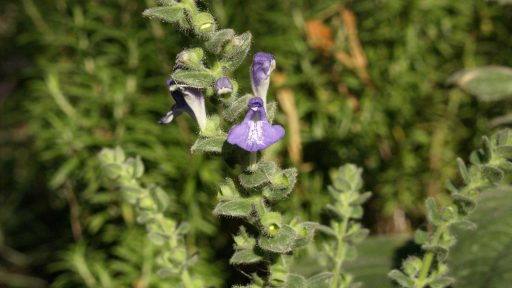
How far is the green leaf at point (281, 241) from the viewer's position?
1.00m

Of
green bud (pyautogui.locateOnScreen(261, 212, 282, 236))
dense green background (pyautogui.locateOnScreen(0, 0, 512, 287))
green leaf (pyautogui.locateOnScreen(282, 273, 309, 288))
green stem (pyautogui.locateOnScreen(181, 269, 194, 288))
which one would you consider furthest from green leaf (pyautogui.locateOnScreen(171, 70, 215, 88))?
dense green background (pyautogui.locateOnScreen(0, 0, 512, 287))

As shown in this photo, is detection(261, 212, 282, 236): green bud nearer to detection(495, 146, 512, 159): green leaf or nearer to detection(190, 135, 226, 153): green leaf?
detection(190, 135, 226, 153): green leaf

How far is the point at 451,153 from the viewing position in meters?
2.23

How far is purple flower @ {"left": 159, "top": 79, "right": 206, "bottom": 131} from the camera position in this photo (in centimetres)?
115

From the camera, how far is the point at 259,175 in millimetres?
1014

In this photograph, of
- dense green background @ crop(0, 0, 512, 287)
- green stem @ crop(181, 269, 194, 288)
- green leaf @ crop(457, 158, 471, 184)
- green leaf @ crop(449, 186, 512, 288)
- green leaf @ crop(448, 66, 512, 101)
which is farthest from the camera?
dense green background @ crop(0, 0, 512, 287)

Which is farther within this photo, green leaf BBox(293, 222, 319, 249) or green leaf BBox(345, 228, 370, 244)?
green leaf BBox(345, 228, 370, 244)

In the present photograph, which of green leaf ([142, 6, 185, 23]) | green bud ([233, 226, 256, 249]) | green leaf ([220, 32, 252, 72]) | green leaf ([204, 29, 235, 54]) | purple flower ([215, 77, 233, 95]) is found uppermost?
green leaf ([142, 6, 185, 23])

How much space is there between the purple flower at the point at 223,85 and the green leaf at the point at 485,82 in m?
1.17

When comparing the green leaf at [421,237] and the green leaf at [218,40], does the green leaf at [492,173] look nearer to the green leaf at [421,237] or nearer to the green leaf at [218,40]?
the green leaf at [421,237]

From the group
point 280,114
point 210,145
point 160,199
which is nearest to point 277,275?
point 210,145

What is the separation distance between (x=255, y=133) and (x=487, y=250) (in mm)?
810

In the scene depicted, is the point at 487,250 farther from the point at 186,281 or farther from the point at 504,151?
the point at 186,281

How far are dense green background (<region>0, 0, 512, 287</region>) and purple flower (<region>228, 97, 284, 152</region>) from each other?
3.18 ft
